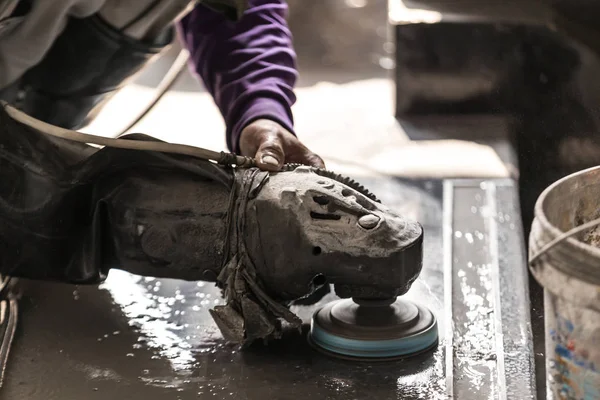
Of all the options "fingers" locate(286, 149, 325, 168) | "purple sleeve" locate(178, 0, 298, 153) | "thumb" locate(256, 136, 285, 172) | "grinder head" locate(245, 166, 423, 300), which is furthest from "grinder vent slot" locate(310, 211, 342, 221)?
"purple sleeve" locate(178, 0, 298, 153)

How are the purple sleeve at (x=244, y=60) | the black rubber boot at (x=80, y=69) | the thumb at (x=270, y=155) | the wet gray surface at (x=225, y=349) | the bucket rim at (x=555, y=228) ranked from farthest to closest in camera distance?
1. the purple sleeve at (x=244, y=60)
2. the black rubber boot at (x=80, y=69)
3. the thumb at (x=270, y=155)
4. the wet gray surface at (x=225, y=349)
5. the bucket rim at (x=555, y=228)

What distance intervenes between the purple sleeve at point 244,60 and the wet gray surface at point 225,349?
0.37 m

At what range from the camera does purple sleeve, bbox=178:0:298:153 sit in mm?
1737

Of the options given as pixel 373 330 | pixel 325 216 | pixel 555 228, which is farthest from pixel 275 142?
pixel 555 228

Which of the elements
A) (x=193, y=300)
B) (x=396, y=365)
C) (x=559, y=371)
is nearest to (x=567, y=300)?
(x=559, y=371)

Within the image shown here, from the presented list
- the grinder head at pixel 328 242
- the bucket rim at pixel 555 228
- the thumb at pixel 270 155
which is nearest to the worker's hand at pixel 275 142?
the thumb at pixel 270 155

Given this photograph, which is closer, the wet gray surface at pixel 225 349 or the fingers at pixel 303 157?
the wet gray surface at pixel 225 349

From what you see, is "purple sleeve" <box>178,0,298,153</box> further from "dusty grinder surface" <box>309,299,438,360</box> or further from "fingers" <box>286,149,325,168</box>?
"dusty grinder surface" <box>309,299,438,360</box>

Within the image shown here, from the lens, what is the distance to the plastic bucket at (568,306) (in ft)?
3.00

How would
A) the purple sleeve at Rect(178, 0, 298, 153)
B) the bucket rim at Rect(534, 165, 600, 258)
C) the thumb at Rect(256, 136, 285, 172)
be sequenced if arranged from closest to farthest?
the bucket rim at Rect(534, 165, 600, 258) < the thumb at Rect(256, 136, 285, 172) < the purple sleeve at Rect(178, 0, 298, 153)

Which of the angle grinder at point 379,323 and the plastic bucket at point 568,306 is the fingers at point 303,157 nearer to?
the angle grinder at point 379,323

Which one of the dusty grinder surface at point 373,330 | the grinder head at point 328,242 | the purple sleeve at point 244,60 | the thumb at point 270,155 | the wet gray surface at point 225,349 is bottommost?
the wet gray surface at point 225,349

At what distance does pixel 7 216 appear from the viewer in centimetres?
144

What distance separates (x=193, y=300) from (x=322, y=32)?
2.48 meters
